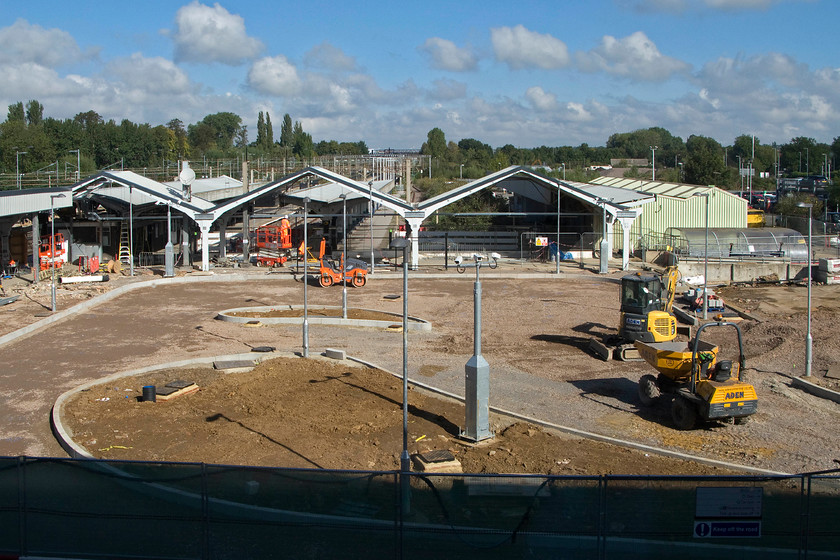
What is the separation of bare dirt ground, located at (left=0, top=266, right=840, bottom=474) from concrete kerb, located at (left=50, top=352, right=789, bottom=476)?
10.1 inches

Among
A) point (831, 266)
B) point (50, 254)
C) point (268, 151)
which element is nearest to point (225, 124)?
point (268, 151)

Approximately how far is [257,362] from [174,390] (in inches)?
145

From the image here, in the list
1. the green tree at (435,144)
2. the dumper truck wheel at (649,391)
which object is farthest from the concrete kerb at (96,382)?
the green tree at (435,144)

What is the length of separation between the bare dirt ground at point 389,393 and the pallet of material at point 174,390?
0.22m

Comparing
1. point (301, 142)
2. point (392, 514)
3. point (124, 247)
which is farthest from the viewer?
point (301, 142)

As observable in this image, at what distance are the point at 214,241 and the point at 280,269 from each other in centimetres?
1365

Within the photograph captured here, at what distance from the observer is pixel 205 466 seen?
926 centimetres

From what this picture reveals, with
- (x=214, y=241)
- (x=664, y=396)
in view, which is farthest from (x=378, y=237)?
(x=664, y=396)

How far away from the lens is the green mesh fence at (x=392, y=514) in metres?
8.62

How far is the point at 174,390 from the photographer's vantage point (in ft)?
60.8

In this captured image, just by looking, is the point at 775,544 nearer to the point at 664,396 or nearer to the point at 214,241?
the point at 664,396

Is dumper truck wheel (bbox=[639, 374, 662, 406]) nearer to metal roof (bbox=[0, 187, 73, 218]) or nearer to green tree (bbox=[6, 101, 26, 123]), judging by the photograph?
metal roof (bbox=[0, 187, 73, 218])

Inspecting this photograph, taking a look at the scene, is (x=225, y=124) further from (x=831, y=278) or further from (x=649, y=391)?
(x=649, y=391)

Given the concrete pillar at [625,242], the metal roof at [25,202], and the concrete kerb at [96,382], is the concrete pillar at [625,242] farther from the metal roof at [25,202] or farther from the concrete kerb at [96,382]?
the metal roof at [25,202]
